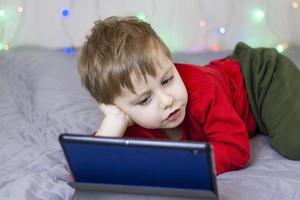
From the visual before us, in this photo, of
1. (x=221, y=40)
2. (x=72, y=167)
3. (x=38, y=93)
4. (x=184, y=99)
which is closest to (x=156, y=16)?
(x=221, y=40)

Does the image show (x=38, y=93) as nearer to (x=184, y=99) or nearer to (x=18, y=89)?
(x=18, y=89)

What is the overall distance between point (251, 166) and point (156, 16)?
2.76 feet

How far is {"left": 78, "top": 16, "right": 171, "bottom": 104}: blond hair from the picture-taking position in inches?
40.7

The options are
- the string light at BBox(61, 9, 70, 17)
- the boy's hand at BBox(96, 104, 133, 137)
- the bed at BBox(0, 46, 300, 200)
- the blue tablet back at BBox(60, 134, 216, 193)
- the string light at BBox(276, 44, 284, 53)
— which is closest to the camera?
the blue tablet back at BBox(60, 134, 216, 193)

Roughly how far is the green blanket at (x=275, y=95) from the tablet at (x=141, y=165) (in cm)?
41

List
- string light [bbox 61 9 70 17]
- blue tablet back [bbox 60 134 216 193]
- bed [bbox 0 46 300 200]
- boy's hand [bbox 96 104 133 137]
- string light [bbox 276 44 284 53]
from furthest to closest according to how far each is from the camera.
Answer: string light [bbox 61 9 70 17]
string light [bbox 276 44 284 53]
boy's hand [bbox 96 104 133 137]
bed [bbox 0 46 300 200]
blue tablet back [bbox 60 134 216 193]

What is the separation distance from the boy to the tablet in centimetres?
23

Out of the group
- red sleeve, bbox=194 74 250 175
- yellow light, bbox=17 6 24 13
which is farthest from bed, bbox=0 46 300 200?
yellow light, bbox=17 6 24 13

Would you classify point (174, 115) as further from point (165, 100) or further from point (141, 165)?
point (141, 165)

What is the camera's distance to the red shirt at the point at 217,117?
1.09m

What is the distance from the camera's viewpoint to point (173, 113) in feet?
3.57

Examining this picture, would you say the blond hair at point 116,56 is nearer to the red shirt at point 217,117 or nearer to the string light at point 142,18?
the red shirt at point 217,117

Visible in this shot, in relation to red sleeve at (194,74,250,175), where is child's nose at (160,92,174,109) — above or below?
above

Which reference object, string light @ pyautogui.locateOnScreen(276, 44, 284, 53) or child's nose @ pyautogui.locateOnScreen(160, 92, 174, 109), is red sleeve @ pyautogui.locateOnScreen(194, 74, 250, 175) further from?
string light @ pyautogui.locateOnScreen(276, 44, 284, 53)
